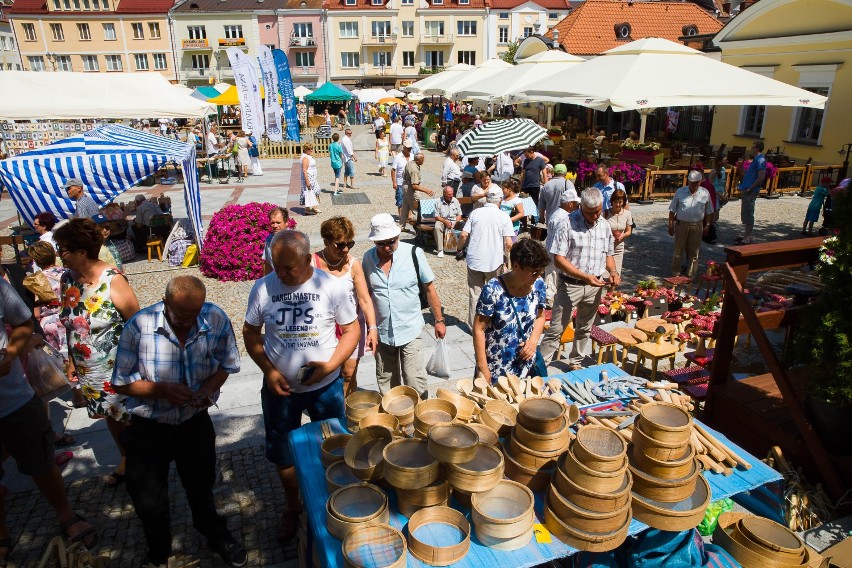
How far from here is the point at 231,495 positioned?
4.10 m

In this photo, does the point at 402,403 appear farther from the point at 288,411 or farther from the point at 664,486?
the point at 664,486

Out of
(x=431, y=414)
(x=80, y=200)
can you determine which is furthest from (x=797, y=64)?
(x=80, y=200)

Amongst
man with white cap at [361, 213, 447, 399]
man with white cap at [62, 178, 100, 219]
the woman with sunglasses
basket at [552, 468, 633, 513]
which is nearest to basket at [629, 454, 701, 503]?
basket at [552, 468, 633, 513]

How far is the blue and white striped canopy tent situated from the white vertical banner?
32.1 ft

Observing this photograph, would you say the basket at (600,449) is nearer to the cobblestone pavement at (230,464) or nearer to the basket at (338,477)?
the basket at (338,477)

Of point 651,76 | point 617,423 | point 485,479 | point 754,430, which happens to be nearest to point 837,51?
point 651,76

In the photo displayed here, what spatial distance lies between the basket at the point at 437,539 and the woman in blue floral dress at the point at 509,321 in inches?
60.0

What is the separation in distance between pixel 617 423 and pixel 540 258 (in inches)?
46.1

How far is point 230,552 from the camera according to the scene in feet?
11.3

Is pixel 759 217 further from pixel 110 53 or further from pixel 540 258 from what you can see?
pixel 110 53

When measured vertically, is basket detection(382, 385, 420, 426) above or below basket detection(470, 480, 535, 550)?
above

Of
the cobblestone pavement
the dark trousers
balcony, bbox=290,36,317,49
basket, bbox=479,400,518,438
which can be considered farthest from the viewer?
balcony, bbox=290,36,317,49

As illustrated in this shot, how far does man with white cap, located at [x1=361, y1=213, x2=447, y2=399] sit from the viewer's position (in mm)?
4426

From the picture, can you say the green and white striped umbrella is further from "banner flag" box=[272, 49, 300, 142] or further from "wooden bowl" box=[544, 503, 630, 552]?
"banner flag" box=[272, 49, 300, 142]
